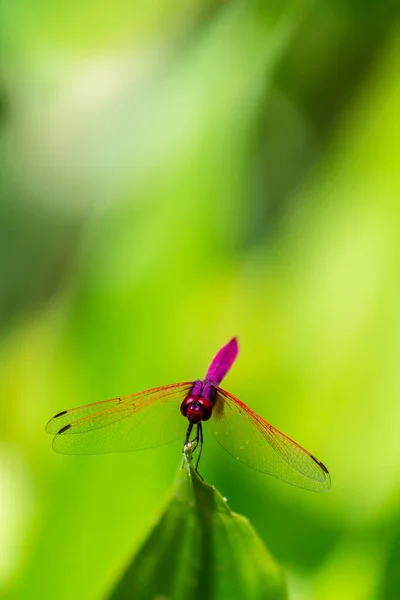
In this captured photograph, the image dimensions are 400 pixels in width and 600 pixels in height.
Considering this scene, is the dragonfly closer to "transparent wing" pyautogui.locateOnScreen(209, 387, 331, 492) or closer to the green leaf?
"transparent wing" pyautogui.locateOnScreen(209, 387, 331, 492)

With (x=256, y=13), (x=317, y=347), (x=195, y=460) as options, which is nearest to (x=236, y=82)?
(x=256, y=13)

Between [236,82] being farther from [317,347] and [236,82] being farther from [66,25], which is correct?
[66,25]

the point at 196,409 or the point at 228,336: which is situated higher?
the point at 228,336

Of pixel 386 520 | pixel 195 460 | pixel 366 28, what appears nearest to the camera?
pixel 386 520

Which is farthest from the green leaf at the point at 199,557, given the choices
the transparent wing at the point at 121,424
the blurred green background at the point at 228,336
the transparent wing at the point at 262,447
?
the transparent wing at the point at 121,424

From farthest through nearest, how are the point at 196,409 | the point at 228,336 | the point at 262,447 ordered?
the point at 228,336
the point at 196,409
the point at 262,447

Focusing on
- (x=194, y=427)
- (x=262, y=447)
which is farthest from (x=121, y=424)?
(x=262, y=447)

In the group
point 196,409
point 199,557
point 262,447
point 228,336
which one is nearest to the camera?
point 199,557

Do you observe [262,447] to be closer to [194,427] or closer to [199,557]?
[194,427]
